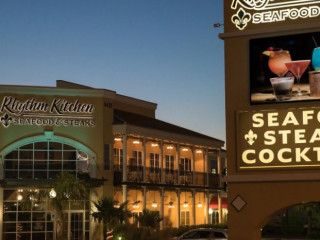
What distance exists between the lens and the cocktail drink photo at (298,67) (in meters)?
18.7

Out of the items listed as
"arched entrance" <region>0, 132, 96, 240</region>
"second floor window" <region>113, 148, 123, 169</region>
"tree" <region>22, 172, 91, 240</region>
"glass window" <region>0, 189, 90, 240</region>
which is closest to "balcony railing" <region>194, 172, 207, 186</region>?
"second floor window" <region>113, 148, 123, 169</region>

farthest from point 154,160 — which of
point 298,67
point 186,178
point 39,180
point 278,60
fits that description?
point 298,67

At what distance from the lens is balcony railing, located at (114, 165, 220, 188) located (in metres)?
48.5

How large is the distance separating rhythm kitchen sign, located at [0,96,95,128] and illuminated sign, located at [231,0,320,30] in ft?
87.1

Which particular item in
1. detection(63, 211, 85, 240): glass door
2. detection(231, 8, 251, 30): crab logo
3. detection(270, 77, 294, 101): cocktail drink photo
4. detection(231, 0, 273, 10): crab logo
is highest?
detection(231, 0, 273, 10): crab logo

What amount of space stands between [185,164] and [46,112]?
16581mm

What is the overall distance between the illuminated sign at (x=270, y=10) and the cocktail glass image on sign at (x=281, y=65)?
538 mm

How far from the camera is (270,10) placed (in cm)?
1927

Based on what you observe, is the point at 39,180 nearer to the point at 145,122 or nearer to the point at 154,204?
the point at 154,204

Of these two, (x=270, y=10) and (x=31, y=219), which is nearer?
(x=270, y=10)

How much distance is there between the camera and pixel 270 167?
1886cm

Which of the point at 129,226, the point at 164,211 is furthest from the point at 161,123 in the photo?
the point at 129,226

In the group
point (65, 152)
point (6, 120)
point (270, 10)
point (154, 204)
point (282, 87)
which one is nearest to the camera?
point (282, 87)

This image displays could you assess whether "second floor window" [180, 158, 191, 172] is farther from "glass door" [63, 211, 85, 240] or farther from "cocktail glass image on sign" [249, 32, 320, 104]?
"cocktail glass image on sign" [249, 32, 320, 104]
